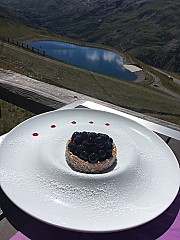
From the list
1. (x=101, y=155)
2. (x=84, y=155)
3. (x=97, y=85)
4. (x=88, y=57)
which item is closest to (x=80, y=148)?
(x=84, y=155)

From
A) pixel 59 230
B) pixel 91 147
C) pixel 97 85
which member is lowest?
pixel 97 85

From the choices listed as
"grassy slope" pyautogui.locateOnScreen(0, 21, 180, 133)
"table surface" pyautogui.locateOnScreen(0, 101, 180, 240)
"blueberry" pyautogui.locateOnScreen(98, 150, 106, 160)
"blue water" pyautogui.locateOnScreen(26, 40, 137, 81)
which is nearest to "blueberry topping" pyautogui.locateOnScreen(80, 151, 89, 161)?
→ "blueberry" pyautogui.locateOnScreen(98, 150, 106, 160)

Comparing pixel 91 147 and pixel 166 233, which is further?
pixel 91 147

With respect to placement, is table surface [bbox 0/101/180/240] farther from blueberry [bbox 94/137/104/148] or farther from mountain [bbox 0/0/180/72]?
mountain [bbox 0/0/180/72]

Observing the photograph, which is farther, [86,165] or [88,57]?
[88,57]

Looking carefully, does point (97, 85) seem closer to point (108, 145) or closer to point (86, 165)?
point (108, 145)

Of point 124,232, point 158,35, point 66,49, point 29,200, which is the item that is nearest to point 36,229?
point 29,200

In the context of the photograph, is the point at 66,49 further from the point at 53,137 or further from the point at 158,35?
the point at 158,35
